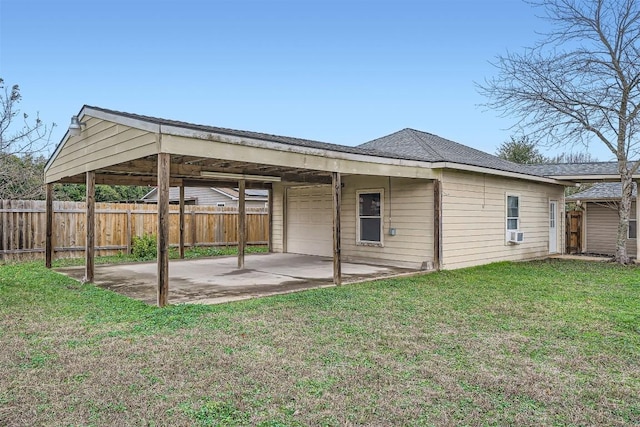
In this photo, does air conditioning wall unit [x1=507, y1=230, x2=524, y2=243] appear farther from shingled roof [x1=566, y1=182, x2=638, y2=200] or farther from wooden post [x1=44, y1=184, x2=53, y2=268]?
wooden post [x1=44, y1=184, x2=53, y2=268]

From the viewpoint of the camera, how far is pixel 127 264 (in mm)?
10805

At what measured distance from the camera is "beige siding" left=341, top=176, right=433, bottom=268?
988 cm

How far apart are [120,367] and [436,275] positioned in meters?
6.77

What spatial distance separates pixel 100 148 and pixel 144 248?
554 cm

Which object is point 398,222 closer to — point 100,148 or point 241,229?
point 241,229

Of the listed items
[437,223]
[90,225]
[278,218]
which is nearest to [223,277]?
[90,225]

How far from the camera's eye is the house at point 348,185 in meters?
6.19

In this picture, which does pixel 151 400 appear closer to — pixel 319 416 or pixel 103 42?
pixel 319 416

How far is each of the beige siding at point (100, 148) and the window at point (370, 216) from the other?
627cm

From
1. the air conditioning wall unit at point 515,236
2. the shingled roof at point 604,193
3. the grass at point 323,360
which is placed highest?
the shingled roof at point 604,193

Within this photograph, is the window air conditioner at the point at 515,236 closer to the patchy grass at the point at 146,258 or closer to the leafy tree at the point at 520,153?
the patchy grass at the point at 146,258

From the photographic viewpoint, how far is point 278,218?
14.4 meters

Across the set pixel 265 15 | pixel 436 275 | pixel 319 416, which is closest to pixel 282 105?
pixel 265 15

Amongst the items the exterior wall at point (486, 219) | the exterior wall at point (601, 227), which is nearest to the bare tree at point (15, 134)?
the exterior wall at point (486, 219)
